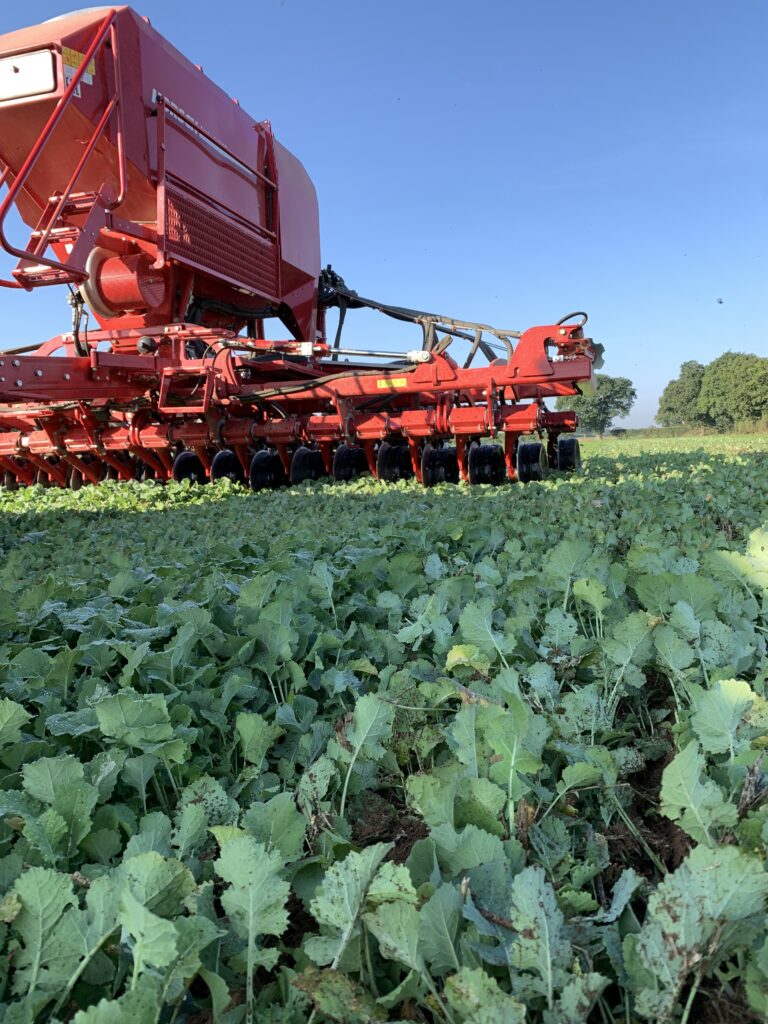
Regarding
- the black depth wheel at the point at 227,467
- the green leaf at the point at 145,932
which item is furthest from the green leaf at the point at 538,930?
the black depth wheel at the point at 227,467

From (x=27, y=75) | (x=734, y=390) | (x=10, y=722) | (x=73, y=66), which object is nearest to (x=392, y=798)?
(x=10, y=722)

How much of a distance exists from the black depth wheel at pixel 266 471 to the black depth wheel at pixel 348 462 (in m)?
0.60

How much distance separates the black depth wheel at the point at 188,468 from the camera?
745 centimetres

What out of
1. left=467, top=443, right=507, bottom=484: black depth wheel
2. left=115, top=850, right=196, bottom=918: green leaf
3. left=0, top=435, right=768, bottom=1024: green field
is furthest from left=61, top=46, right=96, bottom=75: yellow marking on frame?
left=115, top=850, right=196, bottom=918: green leaf

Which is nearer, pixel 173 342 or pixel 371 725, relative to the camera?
pixel 371 725

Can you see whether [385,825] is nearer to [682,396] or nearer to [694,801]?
[694,801]

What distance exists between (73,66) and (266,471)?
4.04m

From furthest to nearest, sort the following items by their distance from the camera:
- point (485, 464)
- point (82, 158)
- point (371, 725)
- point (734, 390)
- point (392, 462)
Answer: point (734, 390)
point (392, 462)
point (485, 464)
point (82, 158)
point (371, 725)

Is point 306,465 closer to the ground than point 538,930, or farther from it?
farther from it

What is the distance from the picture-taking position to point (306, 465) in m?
7.17

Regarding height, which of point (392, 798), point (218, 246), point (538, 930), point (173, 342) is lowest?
point (392, 798)

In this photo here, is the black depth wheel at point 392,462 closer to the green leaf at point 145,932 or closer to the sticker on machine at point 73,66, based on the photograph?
the sticker on machine at point 73,66

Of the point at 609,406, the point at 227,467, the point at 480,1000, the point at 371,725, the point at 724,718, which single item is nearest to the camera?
the point at 480,1000

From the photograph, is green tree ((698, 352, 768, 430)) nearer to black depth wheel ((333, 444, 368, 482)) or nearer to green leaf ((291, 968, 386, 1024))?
black depth wheel ((333, 444, 368, 482))
